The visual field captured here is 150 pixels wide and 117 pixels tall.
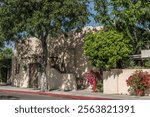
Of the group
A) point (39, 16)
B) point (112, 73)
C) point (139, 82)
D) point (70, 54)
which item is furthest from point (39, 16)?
point (139, 82)

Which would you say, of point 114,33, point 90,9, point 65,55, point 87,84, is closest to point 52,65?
point 65,55

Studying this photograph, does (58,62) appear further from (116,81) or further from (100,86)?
(116,81)

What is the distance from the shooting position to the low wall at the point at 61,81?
33844 mm

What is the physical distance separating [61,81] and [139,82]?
10.4 meters

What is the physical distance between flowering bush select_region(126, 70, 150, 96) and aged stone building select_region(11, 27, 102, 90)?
7.88m

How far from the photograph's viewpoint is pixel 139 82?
26.0 m

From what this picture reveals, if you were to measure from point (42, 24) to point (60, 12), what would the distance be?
1576 mm

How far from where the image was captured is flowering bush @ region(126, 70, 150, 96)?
25.8 m

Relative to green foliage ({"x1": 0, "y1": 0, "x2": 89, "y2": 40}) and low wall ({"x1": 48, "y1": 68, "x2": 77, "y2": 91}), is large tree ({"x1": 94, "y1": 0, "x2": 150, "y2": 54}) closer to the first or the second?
green foliage ({"x1": 0, "y1": 0, "x2": 89, "y2": 40})

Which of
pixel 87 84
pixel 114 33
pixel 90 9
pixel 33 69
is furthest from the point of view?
pixel 33 69

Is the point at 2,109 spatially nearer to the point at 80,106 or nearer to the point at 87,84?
the point at 80,106

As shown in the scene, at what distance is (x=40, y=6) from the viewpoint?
29500mm

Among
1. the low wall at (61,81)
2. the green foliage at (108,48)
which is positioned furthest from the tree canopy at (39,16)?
the low wall at (61,81)

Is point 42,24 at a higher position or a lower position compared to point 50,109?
higher
